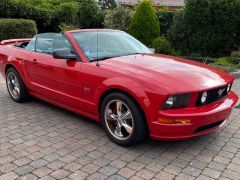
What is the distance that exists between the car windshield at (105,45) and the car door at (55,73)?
22 cm

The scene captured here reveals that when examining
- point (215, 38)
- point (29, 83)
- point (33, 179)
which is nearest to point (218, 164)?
point (33, 179)

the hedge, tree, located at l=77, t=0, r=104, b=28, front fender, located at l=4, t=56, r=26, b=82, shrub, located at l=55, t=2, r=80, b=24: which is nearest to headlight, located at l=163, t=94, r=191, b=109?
front fender, located at l=4, t=56, r=26, b=82

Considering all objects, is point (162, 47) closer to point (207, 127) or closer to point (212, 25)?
point (212, 25)

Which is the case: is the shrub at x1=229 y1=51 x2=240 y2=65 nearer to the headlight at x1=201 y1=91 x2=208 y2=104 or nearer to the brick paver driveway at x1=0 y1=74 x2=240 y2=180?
the brick paver driveway at x1=0 y1=74 x2=240 y2=180

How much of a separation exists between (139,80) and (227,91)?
1.34m

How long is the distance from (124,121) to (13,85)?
3.05m

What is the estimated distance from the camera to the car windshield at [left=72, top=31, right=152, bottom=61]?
16.4 feet

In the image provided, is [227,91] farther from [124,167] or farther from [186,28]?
[186,28]

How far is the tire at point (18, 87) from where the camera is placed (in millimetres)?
6242

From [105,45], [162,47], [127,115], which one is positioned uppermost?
[105,45]

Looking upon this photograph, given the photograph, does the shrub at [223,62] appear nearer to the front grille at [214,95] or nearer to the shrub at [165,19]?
the shrub at [165,19]

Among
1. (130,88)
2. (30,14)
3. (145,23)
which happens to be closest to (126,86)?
(130,88)

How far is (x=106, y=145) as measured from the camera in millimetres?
4473

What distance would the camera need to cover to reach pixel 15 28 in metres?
13.2
